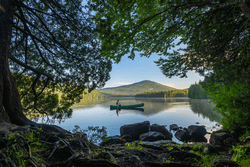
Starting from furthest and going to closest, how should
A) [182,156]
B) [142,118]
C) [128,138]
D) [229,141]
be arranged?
[142,118] < [128,138] < [229,141] < [182,156]

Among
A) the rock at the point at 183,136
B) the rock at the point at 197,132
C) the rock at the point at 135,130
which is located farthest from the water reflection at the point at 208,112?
the rock at the point at 135,130

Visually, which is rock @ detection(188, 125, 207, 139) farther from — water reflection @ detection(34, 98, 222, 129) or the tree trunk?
the tree trunk

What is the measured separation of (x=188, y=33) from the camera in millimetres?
6711

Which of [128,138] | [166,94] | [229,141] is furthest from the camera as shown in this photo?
[166,94]

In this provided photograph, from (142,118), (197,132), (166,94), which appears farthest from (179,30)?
(166,94)

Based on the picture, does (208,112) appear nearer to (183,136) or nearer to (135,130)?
(183,136)

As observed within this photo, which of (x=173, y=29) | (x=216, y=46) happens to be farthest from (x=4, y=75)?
(x=216, y=46)

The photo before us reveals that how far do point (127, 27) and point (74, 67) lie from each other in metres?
3.46

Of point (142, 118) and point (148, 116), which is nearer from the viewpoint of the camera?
point (142, 118)

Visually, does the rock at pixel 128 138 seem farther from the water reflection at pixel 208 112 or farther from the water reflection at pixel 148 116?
the water reflection at pixel 208 112

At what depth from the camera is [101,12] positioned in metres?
4.47

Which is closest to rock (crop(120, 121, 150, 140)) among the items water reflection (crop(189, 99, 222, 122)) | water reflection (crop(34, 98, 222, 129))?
water reflection (crop(34, 98, 222, 129))

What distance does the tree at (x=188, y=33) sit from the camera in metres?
4.47

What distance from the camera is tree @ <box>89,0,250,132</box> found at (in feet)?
14.7
